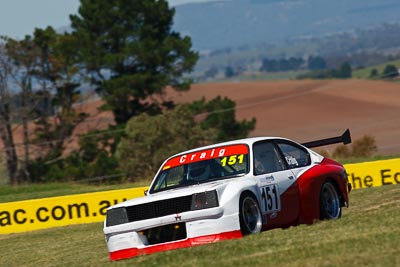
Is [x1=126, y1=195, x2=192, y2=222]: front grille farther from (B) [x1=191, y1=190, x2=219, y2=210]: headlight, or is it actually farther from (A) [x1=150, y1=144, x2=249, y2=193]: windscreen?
(A) [x1=150, y1=144, x2=249, y2=193]: windscreen

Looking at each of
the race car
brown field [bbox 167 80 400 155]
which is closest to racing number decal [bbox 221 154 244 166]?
the race car

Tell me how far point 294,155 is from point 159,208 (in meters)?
2.52

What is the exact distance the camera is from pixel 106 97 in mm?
68500

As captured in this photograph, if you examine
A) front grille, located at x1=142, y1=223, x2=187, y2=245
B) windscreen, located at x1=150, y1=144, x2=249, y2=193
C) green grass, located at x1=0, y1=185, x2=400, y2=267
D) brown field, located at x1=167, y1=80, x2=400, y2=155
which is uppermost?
brown field, located at x1=167, y1=80, x2=400, y2=155

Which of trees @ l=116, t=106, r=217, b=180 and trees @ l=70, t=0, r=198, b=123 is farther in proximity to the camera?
trees @ l=70, t=0, r=198, b=123

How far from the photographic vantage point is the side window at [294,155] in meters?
13.2

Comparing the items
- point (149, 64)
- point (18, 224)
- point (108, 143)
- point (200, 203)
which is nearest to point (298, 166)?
point (200, 203)

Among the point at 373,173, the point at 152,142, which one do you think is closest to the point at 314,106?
the point at 152,142

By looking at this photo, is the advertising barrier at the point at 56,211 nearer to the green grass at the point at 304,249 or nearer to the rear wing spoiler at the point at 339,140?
the green grass at the point at 304,249

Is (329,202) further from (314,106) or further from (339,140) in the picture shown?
(314,106)

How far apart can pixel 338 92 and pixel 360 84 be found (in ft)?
14.1

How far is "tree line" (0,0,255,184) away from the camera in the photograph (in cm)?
5128

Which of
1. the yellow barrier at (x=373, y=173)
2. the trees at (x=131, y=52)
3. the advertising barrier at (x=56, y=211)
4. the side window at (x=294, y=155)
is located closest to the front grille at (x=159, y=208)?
the side window at (x=294, y=155)

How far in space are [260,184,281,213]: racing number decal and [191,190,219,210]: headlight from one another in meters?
0.87
